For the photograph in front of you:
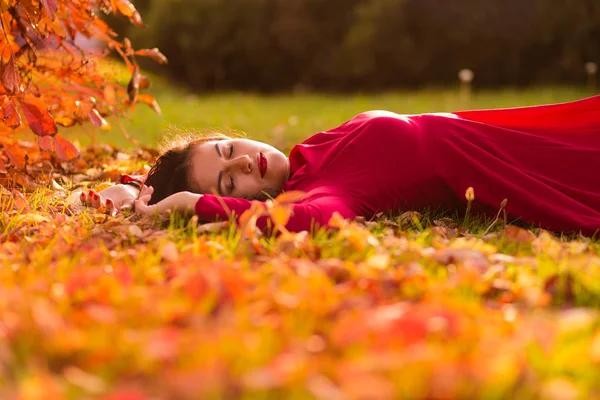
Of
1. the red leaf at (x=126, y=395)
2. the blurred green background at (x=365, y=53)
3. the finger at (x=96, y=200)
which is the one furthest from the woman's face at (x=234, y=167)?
the blurred green background at (x=365, y=53)

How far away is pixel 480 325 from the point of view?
1323 mm

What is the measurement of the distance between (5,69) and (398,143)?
145cm

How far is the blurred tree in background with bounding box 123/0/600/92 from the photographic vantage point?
37.3 feet

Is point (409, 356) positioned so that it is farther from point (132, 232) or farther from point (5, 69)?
point (5, 69)

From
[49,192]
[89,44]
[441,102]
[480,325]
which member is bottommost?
[441,102]

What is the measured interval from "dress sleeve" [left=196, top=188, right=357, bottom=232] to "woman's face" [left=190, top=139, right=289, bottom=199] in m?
0.20

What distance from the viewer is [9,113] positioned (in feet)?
8.64

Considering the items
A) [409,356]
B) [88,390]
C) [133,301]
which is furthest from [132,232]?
[409,356]

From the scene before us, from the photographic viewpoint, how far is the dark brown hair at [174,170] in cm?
259

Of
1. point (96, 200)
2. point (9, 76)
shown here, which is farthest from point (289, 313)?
point (9, 76)

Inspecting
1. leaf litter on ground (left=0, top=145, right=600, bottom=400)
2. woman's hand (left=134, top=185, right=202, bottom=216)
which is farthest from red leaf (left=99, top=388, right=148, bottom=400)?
woman's hand (left=134, top=185, right=202, bottom=216)

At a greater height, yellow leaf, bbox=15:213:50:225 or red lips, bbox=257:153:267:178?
red lips, bbox=257:153:267:178

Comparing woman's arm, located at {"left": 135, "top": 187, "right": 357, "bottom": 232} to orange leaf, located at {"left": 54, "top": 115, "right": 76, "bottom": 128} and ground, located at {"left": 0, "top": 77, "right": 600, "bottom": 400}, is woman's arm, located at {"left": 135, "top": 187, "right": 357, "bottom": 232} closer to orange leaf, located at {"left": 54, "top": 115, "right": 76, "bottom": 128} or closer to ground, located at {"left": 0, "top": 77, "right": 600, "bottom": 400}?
ground, located at {"left": 0, "top": 77, "right": 600, "bottom": 400}

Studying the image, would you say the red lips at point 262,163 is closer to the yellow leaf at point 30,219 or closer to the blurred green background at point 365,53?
the yellow leaf at point 30,219
